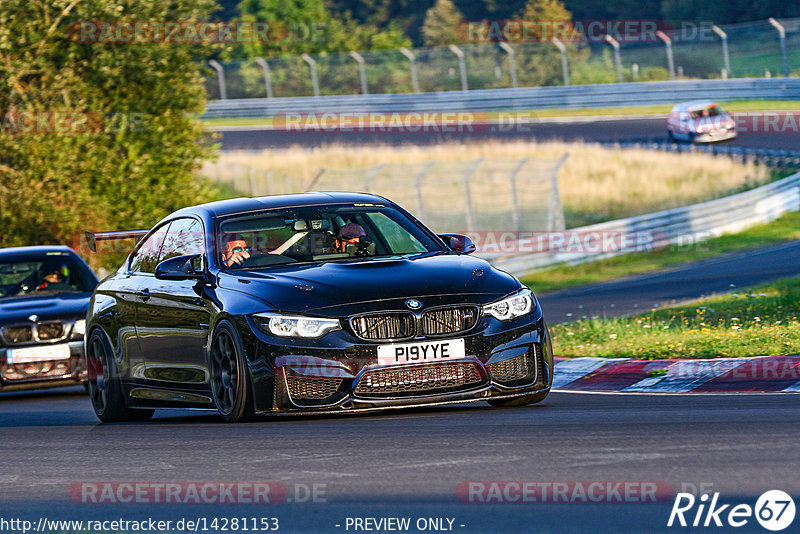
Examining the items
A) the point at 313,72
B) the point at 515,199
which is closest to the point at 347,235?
Answer: the point at 515,199

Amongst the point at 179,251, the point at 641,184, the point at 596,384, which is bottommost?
the point at 641,184

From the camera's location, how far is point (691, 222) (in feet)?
99.3

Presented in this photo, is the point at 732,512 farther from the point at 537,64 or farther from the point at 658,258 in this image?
the point at 537,64

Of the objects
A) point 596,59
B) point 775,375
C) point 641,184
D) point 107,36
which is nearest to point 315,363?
point 775,375

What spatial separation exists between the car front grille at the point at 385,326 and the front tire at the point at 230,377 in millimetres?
744

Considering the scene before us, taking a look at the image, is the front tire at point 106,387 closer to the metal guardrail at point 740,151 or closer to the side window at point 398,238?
the side window at point 398,238

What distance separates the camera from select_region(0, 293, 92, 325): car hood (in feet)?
46.8

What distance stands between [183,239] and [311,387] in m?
2.10

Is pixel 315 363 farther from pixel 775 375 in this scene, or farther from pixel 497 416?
pixel 775 375

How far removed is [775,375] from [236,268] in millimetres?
3890

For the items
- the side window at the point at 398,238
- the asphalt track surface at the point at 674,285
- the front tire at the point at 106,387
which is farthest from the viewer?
the asphalt track surface at the point at 674,285

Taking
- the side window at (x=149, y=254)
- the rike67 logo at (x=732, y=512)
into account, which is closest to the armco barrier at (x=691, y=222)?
the side window at (x=149, y=254)

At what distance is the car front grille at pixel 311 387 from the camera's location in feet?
Result: 28.3

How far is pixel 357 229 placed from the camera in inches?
389
